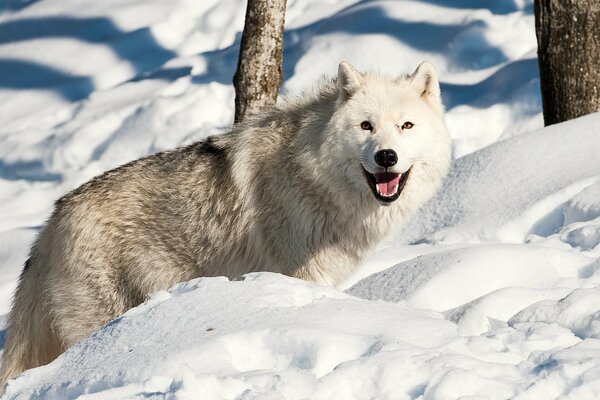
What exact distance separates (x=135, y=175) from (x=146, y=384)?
259 cm

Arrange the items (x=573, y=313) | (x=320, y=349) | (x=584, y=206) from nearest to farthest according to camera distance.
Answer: (x=320, y=349) → (x=573, y=313) → (x=584, y=206)

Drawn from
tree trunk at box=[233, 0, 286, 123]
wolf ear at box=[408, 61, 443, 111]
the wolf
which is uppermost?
tree trunk at box=[233, 0, 286, 123]

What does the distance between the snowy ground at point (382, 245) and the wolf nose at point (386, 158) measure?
71 centimetres

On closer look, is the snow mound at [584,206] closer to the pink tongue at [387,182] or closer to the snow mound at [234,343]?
the pink tongue at [387,182]

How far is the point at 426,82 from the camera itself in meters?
5.25

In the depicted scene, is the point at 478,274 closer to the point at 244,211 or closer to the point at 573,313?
the point at 244,211

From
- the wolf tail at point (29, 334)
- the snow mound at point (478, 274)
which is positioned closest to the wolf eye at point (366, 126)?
the snow mound at point (478, 274)

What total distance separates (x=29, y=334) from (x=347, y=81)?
2.31 meters

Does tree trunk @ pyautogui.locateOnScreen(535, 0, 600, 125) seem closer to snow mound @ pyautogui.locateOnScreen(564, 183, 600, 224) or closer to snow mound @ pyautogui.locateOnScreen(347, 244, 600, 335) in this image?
snow mound @ pyautogui.locateOnScreen(564, 183, 600, 224)

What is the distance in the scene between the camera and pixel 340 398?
112 inches

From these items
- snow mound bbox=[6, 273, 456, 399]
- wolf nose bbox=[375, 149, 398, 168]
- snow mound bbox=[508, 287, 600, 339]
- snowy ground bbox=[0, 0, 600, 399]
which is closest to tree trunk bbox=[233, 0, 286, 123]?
snowy ground bbox=[0, 0, 600, 399]

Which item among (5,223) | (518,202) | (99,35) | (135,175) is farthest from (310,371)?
(99,35)

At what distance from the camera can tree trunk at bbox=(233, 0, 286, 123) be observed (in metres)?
7.27

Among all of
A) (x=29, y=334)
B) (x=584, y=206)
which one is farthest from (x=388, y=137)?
(x=29, y=334)
